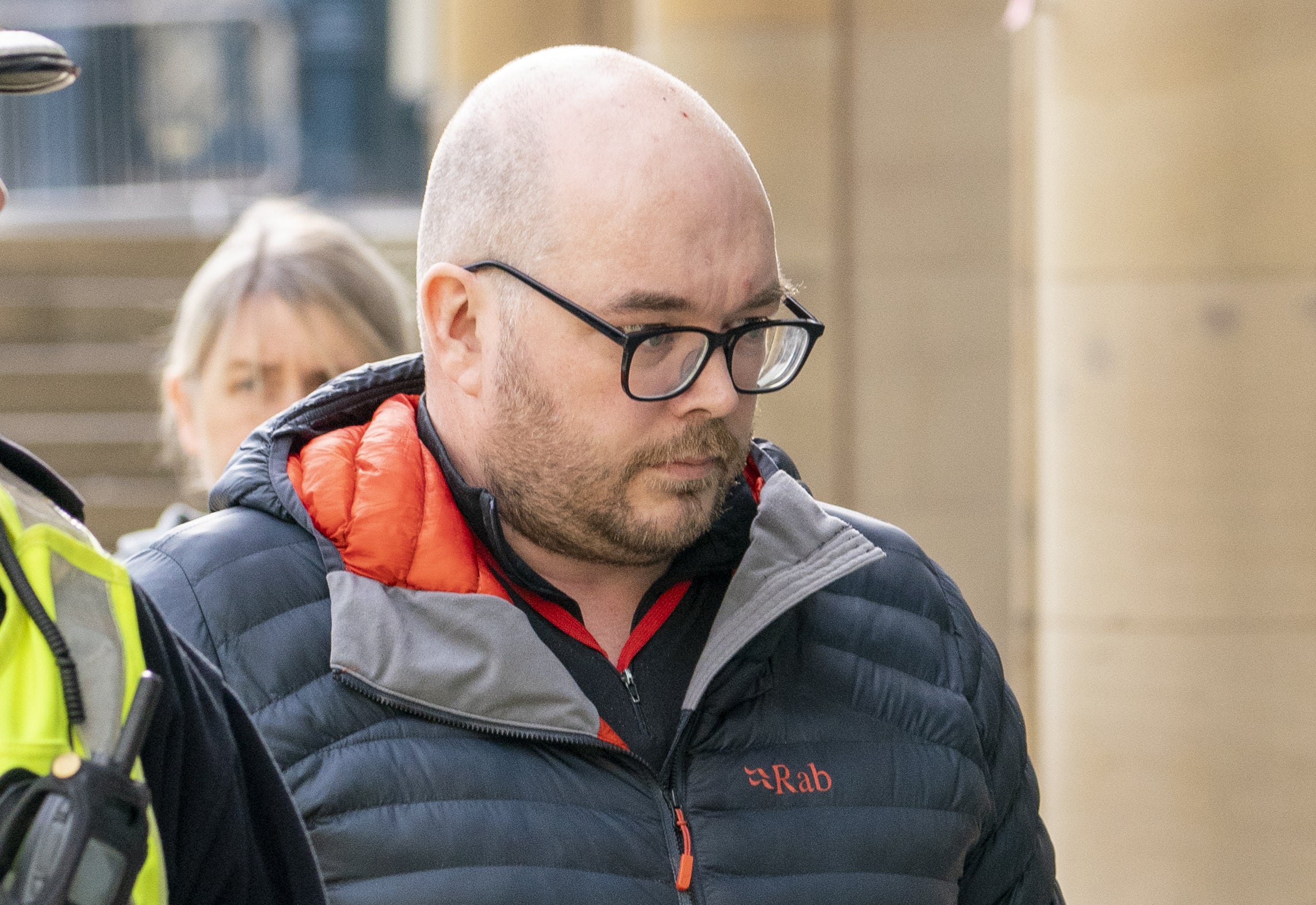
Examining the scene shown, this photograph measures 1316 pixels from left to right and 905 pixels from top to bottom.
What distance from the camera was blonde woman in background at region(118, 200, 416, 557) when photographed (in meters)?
3.48

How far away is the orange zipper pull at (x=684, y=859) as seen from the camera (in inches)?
79.7

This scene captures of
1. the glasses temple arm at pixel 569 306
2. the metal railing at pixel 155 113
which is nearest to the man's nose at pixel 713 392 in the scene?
the glasses temple arm at pixel 569 306

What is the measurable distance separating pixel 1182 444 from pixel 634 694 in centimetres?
222

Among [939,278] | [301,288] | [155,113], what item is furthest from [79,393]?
[301,288]

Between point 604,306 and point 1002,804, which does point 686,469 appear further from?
point 1002,804

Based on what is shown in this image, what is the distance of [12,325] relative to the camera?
9.26m

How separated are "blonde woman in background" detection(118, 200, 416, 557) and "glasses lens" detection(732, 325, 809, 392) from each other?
4.31ft

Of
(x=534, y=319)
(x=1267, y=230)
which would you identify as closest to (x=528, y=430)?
(x=534, y=319)

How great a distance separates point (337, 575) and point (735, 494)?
0.58 m

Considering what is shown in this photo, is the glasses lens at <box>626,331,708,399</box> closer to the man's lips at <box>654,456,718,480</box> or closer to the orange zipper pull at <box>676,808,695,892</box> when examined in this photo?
the man's lips at <box>654,456,718,480</box>

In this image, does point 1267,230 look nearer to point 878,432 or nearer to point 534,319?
point 534,319

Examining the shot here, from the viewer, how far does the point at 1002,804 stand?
2375mm

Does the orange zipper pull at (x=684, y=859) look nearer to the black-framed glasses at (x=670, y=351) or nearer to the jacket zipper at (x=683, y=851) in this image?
the jacket zipper at (x=683, y=851)

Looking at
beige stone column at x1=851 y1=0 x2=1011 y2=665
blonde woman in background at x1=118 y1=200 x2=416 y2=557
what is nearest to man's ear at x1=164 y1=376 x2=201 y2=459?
blonde woman in background at x1=118 y1=200 x2=416 y2=557
